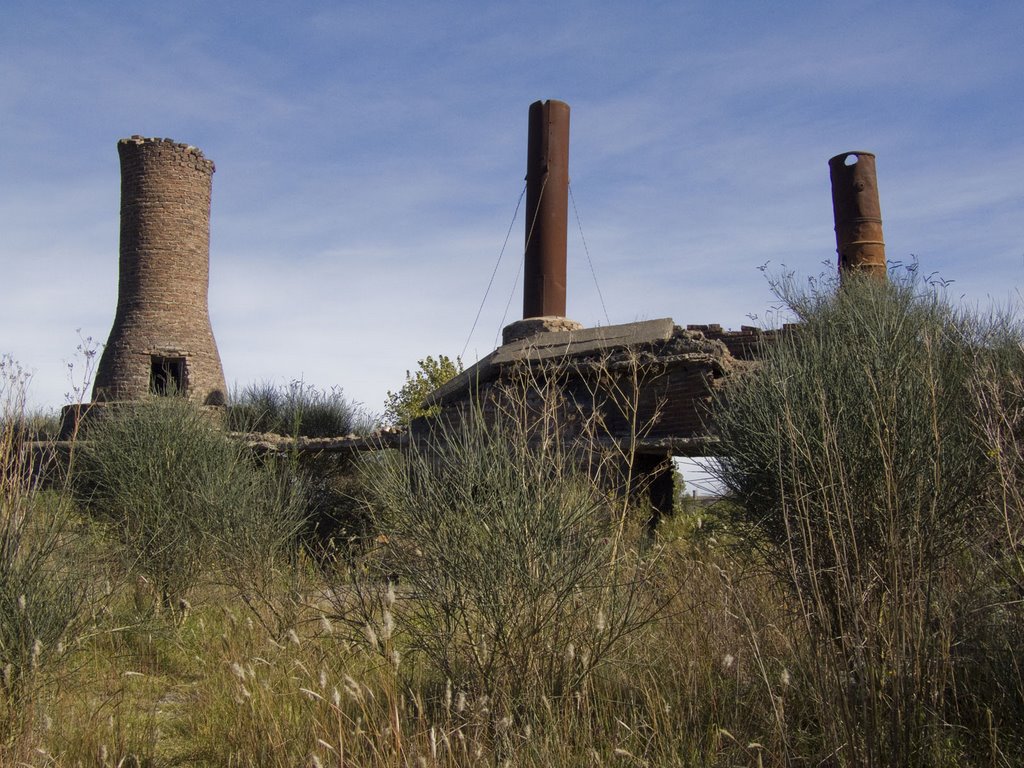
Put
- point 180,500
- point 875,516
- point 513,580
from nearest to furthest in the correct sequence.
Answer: point 513,580, point 875,516, point 180,500

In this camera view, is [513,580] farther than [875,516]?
No

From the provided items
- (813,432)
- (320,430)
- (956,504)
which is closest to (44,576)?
(813,432)

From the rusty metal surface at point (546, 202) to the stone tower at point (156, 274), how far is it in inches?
319

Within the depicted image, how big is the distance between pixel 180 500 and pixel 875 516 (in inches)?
232

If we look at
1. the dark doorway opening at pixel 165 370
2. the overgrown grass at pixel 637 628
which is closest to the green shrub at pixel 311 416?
the dark doorway opening at pixel 165 370

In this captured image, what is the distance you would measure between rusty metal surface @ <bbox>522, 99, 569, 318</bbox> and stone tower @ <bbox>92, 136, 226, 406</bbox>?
26.6 feet

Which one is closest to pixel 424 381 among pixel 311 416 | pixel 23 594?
pixel 311 416

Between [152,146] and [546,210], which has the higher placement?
[152,146]

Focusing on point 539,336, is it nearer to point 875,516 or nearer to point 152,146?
point 875,516

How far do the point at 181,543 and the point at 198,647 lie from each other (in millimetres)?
1526

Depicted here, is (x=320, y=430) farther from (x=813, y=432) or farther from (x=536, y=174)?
(x=813, y=432)

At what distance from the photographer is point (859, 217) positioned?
11781 millimetres

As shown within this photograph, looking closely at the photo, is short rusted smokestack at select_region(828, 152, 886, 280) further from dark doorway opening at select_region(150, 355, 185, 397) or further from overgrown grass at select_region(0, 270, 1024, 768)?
dark doorway opening at select_region(150, 355, 185, 397)

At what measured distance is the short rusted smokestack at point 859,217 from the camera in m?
11.8
